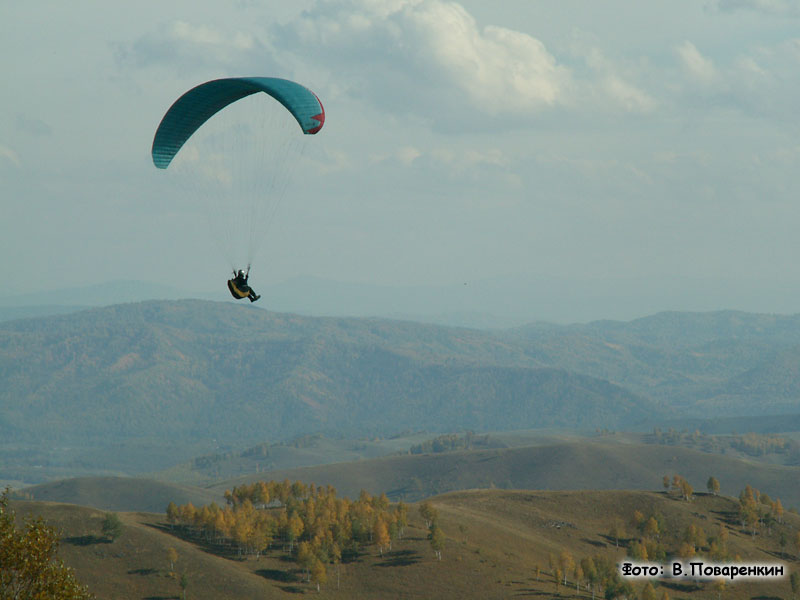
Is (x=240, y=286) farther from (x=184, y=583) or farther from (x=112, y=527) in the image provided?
(x=112, y=527)

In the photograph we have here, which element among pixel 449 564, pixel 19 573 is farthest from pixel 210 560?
pixel 19 573

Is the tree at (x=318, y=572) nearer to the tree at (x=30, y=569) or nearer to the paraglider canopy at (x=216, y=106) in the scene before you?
the paraglider canopy at (x=216, y=106)

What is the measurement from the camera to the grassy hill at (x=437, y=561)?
396 feet

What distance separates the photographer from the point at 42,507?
144m

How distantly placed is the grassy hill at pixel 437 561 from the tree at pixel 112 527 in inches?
45.9

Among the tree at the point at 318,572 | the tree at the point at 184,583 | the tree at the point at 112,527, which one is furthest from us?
the tree at the point at 112,527

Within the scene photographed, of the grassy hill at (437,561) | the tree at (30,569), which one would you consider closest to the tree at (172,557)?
the grassy hill at (437,561)

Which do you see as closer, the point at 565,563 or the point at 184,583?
the point at 184,583

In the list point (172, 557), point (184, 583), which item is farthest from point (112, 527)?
point (184, 583)

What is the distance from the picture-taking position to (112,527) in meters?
133

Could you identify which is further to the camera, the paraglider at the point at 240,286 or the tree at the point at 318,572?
the tree at the point at 318,572

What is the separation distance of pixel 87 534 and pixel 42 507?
16.3m

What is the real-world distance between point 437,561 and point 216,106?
275ft

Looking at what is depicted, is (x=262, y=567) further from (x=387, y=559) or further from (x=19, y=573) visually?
(x=19, y=573)
